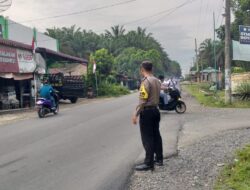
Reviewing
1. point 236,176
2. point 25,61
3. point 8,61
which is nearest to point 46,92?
point 8,61

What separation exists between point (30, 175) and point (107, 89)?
37.2 meters

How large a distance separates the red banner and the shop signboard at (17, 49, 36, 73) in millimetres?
545

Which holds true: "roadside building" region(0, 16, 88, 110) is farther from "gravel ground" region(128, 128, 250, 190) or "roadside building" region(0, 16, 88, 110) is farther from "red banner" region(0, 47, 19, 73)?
"gravel ground" region(128, 128, 250, 190)

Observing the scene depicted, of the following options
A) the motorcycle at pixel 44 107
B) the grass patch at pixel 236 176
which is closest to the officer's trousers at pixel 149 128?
the grass patch at pixel 236 176

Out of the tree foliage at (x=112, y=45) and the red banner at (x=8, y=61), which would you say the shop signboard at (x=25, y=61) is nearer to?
the red banner at (x=8, y=61)

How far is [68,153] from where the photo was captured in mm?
10398

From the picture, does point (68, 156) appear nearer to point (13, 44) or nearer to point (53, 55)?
point (13, 44)

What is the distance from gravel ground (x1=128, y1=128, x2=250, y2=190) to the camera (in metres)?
7.24

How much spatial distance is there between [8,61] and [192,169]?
68.2 ft

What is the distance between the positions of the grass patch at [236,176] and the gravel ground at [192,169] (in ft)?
0.46

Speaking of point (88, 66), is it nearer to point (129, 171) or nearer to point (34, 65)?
point (34, 65)

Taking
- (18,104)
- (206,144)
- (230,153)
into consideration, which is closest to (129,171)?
(230,153)

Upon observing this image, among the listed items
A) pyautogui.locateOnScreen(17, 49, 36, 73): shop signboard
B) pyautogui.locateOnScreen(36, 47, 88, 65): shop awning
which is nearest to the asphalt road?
pyautogui.locateOnScreen(17, 49, 36, 73): shop signboard

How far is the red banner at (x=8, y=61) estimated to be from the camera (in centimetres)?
2648
